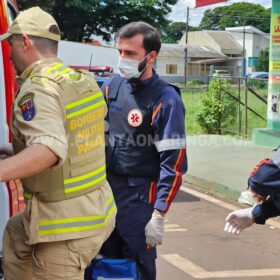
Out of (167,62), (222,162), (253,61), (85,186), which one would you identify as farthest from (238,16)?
(85,186)

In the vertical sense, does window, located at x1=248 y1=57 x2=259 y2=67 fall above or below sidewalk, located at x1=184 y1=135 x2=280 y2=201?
above

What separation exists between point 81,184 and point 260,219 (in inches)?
41.2

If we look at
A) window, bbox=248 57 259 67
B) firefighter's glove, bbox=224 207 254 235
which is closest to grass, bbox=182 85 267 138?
firefighter's glove, bbox=224 207 254 235

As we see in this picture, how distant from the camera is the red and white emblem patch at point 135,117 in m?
3.30

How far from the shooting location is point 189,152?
1147 cm

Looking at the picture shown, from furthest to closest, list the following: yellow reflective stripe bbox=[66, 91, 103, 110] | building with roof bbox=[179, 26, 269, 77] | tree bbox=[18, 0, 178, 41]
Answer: building with roof bbox=[179, 26, 269, 77] → tree bbox=[18, 0, 178, 41] → yellow reflective stripe bbox=[66, 91, 103, 110]

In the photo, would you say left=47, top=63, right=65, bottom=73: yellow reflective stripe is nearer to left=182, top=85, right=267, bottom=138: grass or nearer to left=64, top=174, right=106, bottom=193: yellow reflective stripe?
left=64, top=174, right=106, bottom=193: yellow reflective stripe

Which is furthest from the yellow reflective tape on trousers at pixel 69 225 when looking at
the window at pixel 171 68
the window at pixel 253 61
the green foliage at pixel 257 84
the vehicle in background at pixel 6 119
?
the window at pixel 253 61

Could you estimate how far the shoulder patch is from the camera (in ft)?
7.51

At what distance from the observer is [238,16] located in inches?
4422

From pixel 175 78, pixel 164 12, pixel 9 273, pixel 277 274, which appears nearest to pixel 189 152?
pixel 277 274

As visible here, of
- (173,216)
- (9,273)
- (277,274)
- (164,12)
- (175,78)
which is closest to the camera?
(9,273)

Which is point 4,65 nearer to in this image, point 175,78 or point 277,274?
point 277,274

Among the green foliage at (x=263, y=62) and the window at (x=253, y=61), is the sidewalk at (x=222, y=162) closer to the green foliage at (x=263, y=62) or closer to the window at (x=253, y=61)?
the green foliage at (x=263, y=62)
